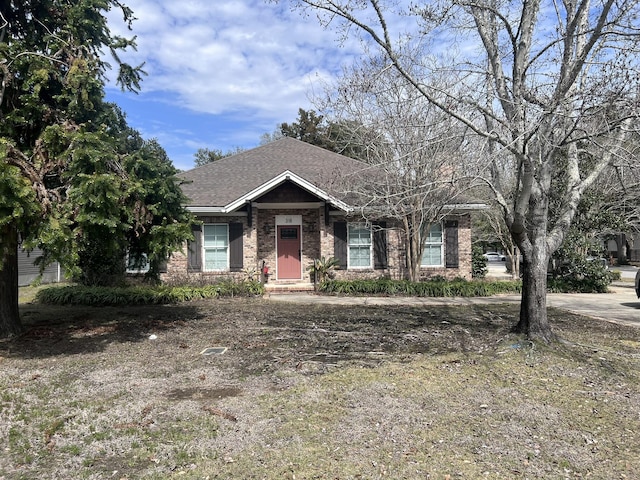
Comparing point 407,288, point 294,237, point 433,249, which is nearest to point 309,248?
point 294,237

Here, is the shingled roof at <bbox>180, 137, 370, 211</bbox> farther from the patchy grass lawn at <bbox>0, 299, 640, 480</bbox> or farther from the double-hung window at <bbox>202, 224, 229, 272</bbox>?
the patchy grass lawn at <bbox>0, 299, 640, 480</bbox>

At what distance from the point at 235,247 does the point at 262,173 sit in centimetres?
364

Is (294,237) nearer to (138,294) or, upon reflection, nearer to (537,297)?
(138,294)

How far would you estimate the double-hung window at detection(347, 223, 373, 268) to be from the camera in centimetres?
1605

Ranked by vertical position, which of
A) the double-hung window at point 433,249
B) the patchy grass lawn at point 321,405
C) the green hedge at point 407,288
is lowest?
the patchy grass lawn at point 321,405

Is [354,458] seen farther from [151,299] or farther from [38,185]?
[151,299]

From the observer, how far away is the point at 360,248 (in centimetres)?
1609

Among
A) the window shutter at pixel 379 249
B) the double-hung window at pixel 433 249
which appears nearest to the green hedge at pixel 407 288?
the window shutter at pixel 379 249

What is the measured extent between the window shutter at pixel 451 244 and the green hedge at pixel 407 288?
4.79 feet

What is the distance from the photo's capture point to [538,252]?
7105mm

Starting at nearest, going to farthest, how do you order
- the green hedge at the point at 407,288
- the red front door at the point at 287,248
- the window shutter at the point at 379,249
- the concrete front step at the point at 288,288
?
the green hedge at the point at 407,288 → the concrete front step at the point at 288,288 → the window shutter at the point at 379,249 → the red front door at the point at 287,248

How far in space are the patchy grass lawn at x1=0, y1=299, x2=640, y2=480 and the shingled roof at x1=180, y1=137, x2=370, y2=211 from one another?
23.1ft

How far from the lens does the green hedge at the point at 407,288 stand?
14438mm

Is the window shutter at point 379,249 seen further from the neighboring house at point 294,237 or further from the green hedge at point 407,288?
the green hedge at point 407,288
